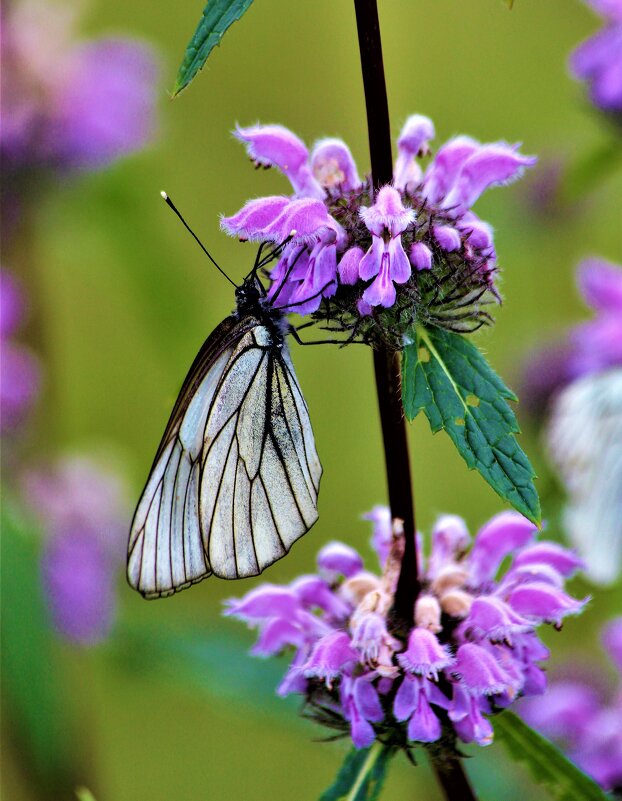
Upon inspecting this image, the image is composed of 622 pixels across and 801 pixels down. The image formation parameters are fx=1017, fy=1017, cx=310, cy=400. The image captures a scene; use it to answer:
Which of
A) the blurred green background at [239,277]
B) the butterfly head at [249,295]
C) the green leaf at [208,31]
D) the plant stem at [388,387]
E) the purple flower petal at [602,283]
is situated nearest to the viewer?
the green leaf at [208,31]

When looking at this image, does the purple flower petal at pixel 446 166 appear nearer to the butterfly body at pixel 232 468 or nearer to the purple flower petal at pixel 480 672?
the butterfly body at pixel 232 468

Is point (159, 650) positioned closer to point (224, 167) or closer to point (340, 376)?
point (340, 376)

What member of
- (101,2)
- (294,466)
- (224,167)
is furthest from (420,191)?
(101,2)

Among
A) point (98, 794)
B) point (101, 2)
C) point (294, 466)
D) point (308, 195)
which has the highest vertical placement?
point (101, 2)

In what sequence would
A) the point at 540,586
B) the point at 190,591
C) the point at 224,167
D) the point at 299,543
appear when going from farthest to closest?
the point at 224,167
the point at 190,591
the point at 299,543
the point at 540,586

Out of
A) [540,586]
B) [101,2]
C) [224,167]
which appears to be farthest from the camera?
[101,2]

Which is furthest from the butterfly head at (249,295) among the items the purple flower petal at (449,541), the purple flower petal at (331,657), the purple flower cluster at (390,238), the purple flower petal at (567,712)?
the purple flower petal at (567,712)

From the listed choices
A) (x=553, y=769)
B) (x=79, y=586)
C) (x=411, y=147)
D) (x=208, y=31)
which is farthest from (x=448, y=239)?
(x=79, y=586)
